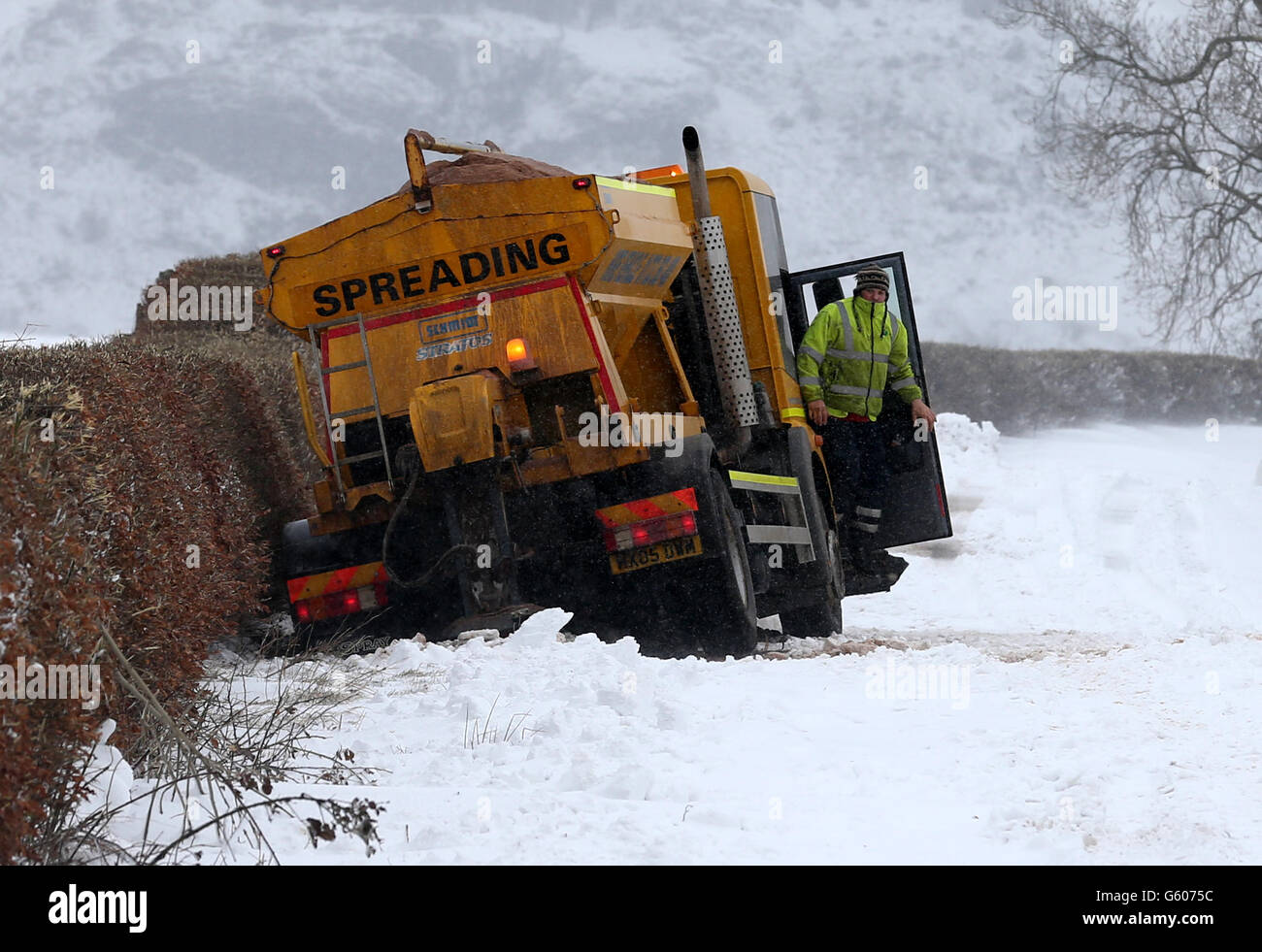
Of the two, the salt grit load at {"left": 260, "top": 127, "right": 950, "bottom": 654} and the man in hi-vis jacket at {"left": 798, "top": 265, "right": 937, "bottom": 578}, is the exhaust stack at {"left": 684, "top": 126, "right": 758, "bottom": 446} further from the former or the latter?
the man in hi-vis jacket at {"left": 798, "top": 265, "right": 937, "bottom": 578}

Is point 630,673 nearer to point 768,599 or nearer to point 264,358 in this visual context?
point 768,599

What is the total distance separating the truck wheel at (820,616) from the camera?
33.9ft

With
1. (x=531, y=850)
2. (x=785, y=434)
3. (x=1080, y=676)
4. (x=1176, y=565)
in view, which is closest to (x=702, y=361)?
(x=785, y=434)

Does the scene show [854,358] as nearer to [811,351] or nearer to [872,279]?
[811,351]

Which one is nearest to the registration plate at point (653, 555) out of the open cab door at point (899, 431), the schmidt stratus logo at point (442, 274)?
the schmidt stratus logo at point (442, 274)

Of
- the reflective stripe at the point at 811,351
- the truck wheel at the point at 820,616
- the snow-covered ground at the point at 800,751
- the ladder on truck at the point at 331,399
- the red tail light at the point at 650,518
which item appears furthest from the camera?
the truck wheel at the point at 820,616

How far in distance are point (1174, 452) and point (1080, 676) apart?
20494 millimetres

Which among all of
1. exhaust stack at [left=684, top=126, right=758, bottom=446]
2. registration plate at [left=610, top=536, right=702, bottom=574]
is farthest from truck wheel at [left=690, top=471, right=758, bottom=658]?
exhaust stack at [left=684, top=126, right=758, bottom=446]

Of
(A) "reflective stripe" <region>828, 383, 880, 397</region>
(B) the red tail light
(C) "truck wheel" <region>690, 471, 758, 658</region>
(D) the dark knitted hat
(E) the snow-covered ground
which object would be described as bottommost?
(E) the snow-covered ground

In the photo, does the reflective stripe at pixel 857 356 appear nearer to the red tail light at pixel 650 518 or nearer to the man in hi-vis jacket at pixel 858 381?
the man in hi-vis jacket at pixel 858 381

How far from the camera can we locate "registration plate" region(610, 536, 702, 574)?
26.3ft

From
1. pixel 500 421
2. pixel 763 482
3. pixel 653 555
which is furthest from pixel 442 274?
pixel 763 482

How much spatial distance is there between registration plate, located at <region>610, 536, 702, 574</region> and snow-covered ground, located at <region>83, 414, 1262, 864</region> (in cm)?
67

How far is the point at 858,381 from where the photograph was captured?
34.0 feet
